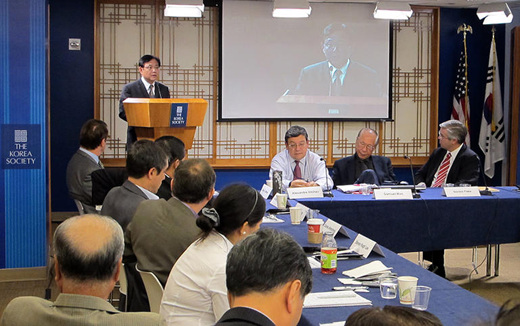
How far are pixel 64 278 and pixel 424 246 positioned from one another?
3.71 metres

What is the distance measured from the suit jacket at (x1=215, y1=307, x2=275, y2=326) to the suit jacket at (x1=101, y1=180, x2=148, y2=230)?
1965 millimetres

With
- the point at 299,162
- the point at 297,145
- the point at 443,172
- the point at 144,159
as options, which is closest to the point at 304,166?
the point at 299,162

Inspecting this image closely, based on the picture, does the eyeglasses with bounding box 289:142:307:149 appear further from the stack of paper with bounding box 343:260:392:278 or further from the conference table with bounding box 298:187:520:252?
the stack of paper with bounding box 343:260:392:278

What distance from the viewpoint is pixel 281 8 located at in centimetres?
714

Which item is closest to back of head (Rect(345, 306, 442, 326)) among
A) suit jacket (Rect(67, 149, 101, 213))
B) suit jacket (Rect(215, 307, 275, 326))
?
suit jacket (Rect(215, 307, 275, 326))

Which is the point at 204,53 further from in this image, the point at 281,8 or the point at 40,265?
the point at 40,265

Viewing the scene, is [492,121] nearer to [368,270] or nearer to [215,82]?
[215,82]

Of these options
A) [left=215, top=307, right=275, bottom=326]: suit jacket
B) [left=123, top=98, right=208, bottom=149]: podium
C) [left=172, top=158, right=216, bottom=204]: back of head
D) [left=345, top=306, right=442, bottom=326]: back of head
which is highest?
[left=123, top=98, right=208, bottom=149]: podium

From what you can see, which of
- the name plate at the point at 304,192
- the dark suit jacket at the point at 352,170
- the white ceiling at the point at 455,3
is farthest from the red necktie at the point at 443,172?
the white ceiling at the point at 455,3

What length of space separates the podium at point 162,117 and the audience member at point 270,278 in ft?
9.97

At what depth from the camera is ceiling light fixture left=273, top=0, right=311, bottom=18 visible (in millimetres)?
7121

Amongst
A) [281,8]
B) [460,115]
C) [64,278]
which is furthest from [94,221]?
[460,115]

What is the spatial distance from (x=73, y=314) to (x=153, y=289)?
111 centimetres

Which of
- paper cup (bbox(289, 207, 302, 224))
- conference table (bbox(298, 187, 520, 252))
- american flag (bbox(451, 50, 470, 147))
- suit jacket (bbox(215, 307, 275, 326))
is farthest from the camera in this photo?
american flag (bbox(451, 50, 470, 147))
